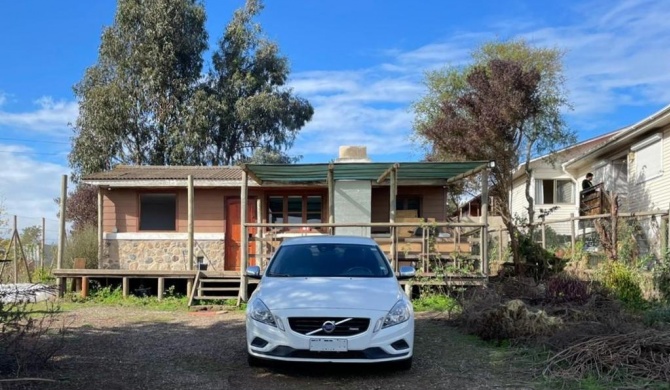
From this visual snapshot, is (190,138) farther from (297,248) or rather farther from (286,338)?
(286,338)

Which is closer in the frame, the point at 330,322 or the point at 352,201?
the point at 330,322

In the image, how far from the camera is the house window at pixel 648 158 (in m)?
15.1

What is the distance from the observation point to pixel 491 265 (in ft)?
59.0

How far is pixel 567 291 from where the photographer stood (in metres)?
9.27

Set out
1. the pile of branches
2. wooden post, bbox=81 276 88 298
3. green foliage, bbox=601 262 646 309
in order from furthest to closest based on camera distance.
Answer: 1. wooden post, bbox=81 276 88 298
2. green foliage, bbox=601 262 646 309
3. the pile of branches

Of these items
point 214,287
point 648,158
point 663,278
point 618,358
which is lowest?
point 618,358

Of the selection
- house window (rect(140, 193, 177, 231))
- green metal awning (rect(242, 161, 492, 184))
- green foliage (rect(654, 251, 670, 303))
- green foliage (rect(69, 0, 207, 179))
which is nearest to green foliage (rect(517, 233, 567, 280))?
green metal awning (rect(242, 161, 492, 184))

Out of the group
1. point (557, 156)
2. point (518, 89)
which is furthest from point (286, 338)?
point (557, 156)

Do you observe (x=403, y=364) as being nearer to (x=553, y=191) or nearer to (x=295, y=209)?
(x=295, y=209)

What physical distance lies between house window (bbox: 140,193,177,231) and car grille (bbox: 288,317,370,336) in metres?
10.8

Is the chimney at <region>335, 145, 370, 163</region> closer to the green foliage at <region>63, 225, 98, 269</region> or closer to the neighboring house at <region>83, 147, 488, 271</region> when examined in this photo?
the neighboring house at <region>83, 147, 488, 271</region>

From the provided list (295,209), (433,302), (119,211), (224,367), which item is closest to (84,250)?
(119,211)

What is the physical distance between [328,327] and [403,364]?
1039 millimetres

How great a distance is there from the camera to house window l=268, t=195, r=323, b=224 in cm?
1622
